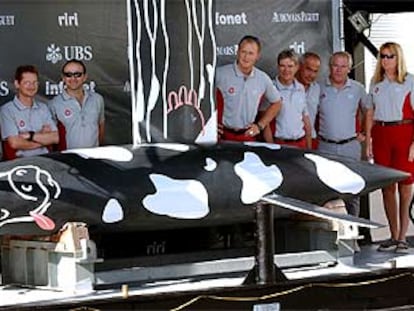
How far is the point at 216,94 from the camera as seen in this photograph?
22.6 feet

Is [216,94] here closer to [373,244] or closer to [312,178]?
[312,178]

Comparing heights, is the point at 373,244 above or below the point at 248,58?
below

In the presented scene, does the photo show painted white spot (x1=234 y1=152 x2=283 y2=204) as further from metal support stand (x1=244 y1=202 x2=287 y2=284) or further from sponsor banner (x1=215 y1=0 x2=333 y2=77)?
sponsor banner (x1=215 y1=0 x2=333 y2=77)

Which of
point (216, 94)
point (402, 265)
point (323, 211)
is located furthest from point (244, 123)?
point (323, 211)

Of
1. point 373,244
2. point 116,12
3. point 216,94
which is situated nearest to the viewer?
point 216,94

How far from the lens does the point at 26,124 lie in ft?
21.2

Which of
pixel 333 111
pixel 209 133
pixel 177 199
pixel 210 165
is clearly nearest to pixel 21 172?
pixel 177 199

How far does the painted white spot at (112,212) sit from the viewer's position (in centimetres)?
567

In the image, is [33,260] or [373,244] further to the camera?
[373,244]

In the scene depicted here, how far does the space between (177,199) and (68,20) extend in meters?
2.27

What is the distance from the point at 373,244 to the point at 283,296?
201 centimetres

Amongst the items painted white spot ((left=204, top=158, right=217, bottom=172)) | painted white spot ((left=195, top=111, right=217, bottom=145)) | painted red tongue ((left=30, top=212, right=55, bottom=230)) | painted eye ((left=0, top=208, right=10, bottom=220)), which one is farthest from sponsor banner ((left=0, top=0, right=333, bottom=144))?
painted eye ((left=0, top=208, right=10, bottom=220))

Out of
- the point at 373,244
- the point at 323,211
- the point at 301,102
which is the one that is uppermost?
the point at 301,102

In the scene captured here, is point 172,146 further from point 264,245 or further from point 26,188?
point 264,245
